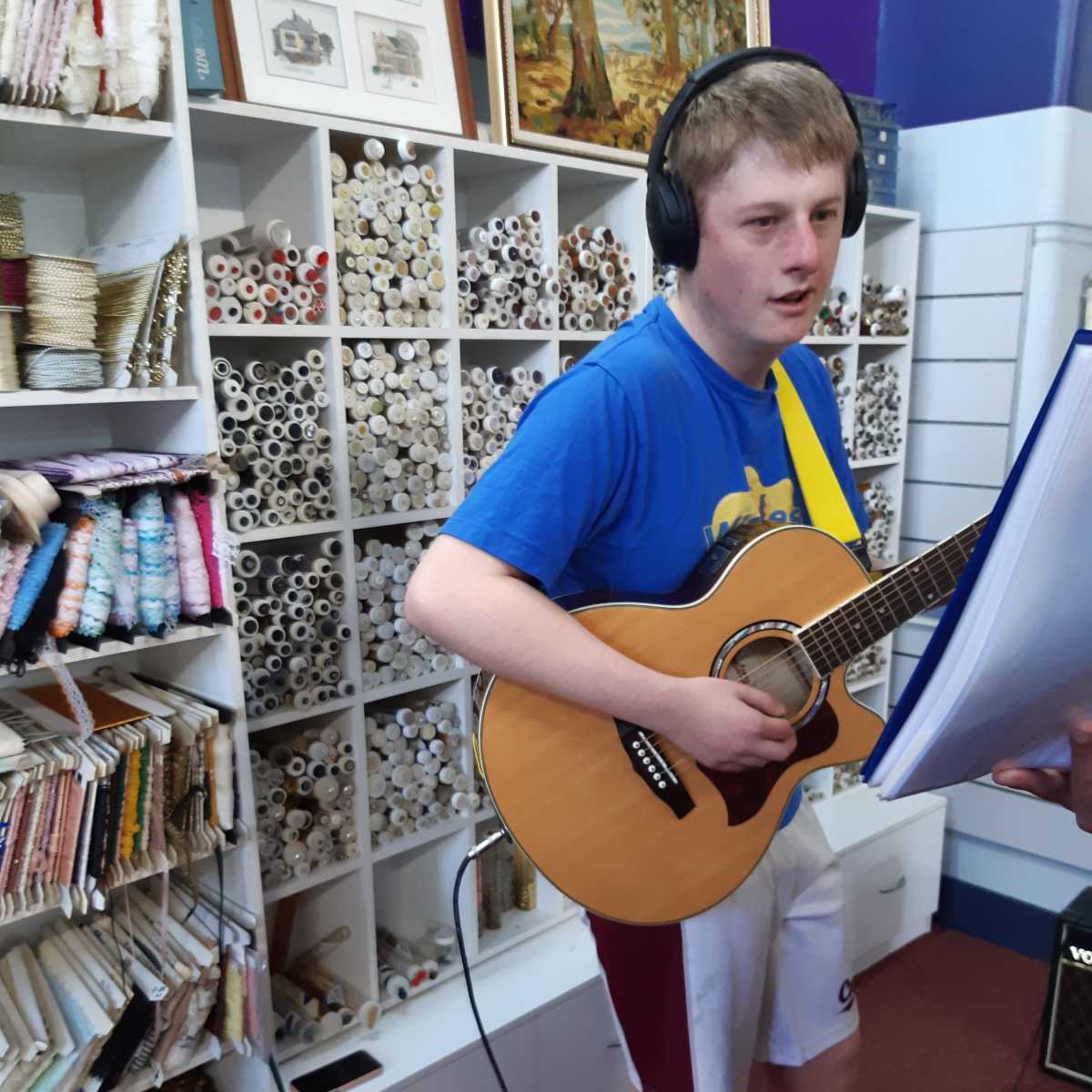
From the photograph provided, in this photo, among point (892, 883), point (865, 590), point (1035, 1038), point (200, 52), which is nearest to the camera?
point (865, 590)

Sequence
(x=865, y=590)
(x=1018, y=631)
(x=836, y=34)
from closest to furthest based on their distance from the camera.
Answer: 1. (x=1018, y=631)
2. (x=865, y=590)
3. (x=836, y=34)

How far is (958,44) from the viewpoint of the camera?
8.65ft

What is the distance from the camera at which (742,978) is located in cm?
123

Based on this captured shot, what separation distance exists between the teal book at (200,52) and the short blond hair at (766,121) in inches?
29.0

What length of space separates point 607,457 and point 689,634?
26cm

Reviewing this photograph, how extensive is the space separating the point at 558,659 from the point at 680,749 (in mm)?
245

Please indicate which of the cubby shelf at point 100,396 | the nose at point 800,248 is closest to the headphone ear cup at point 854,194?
the nose at point 800,248

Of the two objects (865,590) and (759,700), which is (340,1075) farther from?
(865,590)

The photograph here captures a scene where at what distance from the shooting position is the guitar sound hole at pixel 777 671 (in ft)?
4.04

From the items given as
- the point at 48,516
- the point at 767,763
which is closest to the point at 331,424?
the point at 48,516

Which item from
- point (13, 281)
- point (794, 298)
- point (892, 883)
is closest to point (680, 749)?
point (794, 298)

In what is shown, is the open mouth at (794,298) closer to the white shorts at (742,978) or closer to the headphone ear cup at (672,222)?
the headphone ear cup at (672,222)

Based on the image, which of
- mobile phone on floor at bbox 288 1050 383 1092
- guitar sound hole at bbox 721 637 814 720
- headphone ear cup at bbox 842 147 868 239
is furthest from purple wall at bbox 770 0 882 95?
mobile phone on floor at bbox 288 1050 383 1092

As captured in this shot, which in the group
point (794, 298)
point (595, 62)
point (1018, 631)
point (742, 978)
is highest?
point (595, 62)
